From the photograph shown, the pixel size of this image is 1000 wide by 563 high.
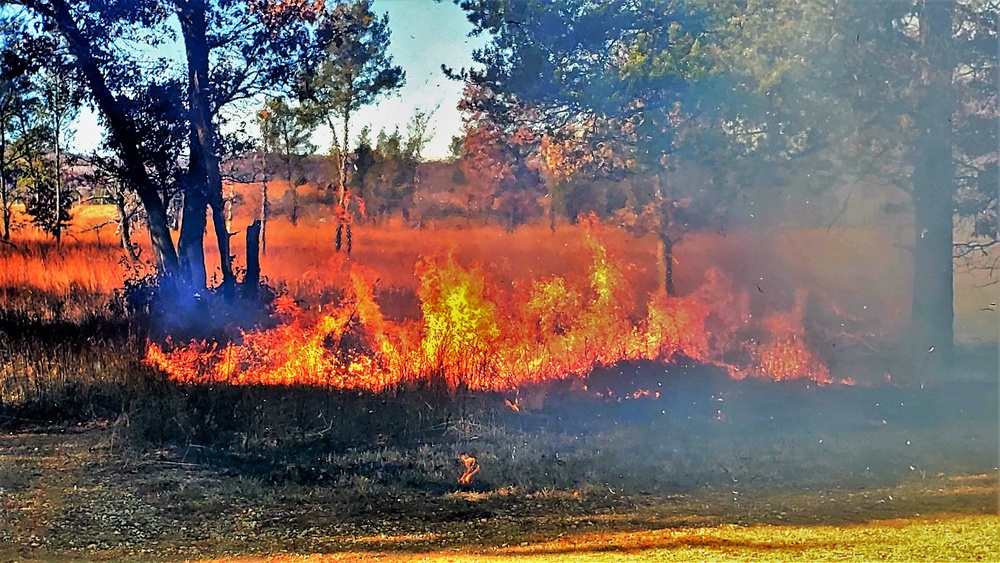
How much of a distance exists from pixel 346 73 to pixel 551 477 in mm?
3406

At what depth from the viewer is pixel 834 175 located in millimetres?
6461

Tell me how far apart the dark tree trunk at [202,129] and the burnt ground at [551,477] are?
1.60m

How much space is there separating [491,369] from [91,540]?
116 inches

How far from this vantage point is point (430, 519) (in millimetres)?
5078

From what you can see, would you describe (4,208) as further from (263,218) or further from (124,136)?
(263,218)

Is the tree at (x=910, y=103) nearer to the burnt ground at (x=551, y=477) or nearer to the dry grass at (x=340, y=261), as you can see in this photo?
the dry grass at (x=340, y=261)

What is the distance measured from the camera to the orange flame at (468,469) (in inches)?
218

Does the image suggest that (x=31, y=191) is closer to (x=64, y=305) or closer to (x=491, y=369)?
(x=64, y=305)

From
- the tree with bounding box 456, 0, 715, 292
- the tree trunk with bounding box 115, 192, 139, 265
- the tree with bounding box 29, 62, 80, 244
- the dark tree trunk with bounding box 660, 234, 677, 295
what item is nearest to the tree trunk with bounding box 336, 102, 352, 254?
the tree with bounding box 456, 0, 715, 292

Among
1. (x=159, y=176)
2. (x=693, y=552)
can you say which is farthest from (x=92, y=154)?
(x=693, y=552)

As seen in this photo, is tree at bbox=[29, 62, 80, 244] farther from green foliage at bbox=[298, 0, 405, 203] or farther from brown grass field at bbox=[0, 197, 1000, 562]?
green foliage at bbox=[298, 0, 405, 203]

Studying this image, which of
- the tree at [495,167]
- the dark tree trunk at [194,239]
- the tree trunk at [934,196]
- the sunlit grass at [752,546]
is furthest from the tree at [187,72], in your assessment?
the tree trunk at [934,196]

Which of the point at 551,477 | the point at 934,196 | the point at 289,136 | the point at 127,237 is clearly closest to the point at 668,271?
the point at 551,477

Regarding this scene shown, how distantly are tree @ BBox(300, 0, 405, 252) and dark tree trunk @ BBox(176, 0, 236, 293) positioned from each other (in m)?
0.77
